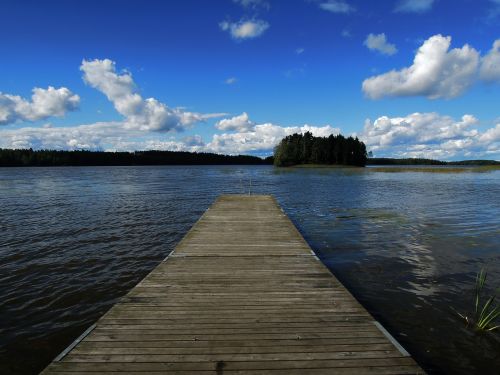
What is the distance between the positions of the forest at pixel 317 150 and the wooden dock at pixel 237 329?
12444 cm

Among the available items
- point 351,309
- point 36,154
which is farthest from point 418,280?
point 36,154

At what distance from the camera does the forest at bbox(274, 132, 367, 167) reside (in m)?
132

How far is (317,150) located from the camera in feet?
432

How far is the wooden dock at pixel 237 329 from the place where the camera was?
15.6ft

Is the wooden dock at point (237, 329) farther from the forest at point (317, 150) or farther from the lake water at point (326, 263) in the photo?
the forest at point (317, 150)

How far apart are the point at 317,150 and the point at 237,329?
425 feet

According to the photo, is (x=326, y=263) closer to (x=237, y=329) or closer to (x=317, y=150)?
(x=237, y=329)

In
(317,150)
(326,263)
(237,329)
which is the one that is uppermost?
(317,150)

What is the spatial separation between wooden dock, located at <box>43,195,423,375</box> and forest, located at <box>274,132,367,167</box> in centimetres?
12444

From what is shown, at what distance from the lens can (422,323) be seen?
7852 millimetres

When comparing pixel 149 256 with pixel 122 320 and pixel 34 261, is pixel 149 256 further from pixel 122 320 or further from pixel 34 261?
pixel 122 320

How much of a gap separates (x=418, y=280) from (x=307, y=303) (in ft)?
17.8

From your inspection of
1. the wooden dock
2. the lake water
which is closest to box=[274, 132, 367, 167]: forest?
the lake water

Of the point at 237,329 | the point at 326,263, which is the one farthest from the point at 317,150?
the point at 237,329
